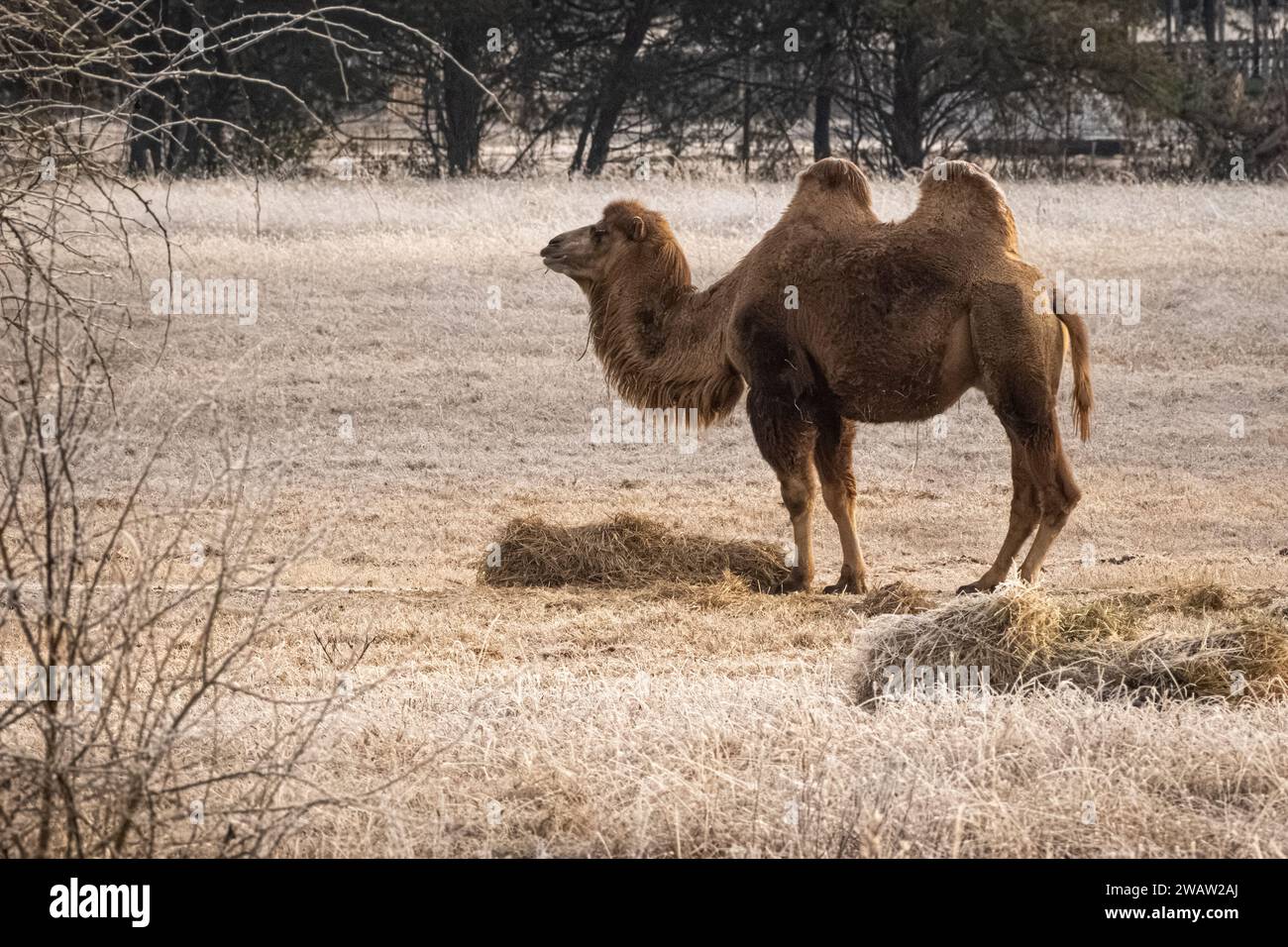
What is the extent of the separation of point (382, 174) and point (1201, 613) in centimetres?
2047

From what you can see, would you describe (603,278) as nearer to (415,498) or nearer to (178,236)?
(415,498)

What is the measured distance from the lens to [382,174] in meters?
26.8

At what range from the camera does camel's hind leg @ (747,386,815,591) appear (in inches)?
370

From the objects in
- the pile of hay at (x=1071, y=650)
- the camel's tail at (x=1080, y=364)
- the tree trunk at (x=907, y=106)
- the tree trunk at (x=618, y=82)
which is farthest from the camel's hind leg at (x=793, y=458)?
the tree trunk at (x=907, y=106)

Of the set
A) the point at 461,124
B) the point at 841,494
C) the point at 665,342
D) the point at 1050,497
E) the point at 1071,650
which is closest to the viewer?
the point at 1071,650

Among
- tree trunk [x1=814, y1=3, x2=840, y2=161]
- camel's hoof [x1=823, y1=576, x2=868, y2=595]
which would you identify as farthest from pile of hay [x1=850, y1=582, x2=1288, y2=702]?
tree trunk [x1=814, y1=3, x2=840, y2=161]

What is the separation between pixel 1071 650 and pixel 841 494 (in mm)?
2928

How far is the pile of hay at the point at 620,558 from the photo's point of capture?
378 inches

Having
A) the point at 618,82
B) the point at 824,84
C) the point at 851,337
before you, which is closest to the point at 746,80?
the point at 824,84

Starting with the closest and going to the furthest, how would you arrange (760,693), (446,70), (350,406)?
(760,693) < (350,406) < (446,70)

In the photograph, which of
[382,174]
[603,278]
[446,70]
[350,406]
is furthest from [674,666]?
[446,70]

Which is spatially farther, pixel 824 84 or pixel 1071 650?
pixel 824 84

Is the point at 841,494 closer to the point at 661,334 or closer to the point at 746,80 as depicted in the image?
the point at 661,334

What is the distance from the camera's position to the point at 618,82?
29.0 m
